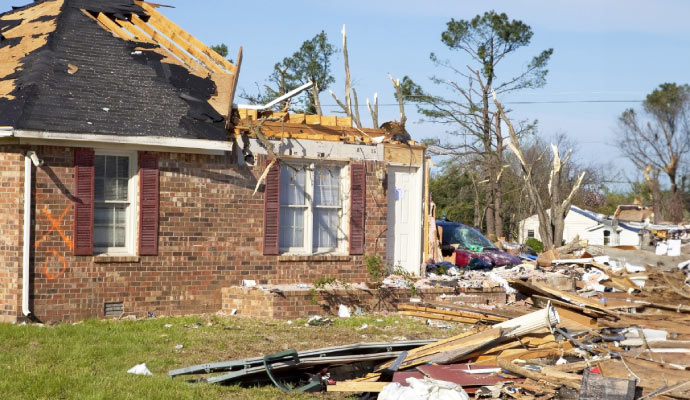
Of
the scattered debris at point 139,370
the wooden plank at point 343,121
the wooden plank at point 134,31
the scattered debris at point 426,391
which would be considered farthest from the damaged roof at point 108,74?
the scattered debris at point 426,391

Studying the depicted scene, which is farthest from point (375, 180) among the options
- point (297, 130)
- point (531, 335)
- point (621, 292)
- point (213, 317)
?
point (531, 335)

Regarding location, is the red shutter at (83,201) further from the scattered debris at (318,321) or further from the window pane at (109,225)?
the scattered debris at (318,321)

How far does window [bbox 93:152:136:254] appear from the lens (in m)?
13.0

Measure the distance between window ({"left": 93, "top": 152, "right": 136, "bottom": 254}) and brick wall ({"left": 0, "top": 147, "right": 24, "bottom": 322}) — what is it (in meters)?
1.16

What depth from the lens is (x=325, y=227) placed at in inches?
597

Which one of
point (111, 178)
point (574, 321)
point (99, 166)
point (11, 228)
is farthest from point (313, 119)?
point (574, 321)

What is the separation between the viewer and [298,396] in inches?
324

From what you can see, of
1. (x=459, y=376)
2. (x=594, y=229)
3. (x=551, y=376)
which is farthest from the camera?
(x=594, y=229)

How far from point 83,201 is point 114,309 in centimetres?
181

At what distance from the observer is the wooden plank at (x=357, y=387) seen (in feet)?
27.7

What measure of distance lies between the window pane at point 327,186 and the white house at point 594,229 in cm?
2655

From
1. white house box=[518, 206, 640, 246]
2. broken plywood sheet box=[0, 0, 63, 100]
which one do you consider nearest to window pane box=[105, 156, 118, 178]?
broken plywood sheet box=[0, 0, 63, 100]

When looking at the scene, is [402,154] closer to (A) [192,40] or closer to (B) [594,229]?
(A) [192,40]

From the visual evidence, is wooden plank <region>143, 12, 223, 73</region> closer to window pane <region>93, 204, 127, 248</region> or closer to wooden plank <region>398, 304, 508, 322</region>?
window pane <region>93, 204, 127, 248</region>
